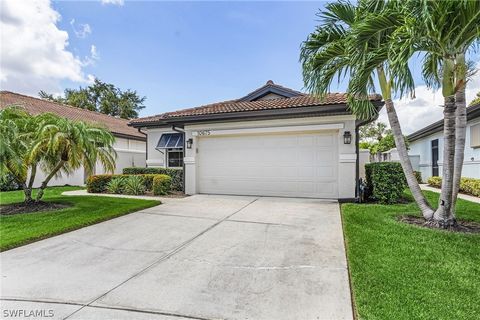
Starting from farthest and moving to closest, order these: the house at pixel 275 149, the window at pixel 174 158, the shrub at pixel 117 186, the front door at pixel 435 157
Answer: the front door at pixel 435 157 → the window at pixel 174 158 → the shrub at pixel 117 186 → the house at pixel 275 149

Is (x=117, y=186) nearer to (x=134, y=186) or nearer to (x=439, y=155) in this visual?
A: (x=134, y=186)

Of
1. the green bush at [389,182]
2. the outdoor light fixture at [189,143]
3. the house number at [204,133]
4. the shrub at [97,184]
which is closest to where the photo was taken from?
the green bush at [389,182]

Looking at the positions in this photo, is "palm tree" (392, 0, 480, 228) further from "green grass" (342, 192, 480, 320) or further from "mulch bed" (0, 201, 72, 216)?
"mulch bed" (0, 201, 72, 216)

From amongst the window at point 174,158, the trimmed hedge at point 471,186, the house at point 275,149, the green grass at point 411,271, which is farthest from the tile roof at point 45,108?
the trimmed hedge at point 471,186

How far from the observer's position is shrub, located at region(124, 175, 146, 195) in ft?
39.0

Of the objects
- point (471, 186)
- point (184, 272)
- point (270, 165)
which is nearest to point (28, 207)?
point (184, 272)

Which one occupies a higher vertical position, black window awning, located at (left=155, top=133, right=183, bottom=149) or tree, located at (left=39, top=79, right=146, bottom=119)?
tree, located at (left=39, top=79, right=146, bottom=119)

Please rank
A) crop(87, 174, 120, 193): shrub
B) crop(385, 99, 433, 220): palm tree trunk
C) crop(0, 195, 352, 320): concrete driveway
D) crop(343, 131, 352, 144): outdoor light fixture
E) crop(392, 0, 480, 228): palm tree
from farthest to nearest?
1. crop(87, 174, 120, 193): shrub
2. crop(343, 131, 352, 144): outdoor light fixture
3. crop(385, 99, 433, 220): palm tree trunk
4. crop(392, 0, 480, 228): palm tree
5. crop(0, 195, 352, 320): concrete driveway

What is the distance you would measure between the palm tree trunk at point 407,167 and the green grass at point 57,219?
24.6ft

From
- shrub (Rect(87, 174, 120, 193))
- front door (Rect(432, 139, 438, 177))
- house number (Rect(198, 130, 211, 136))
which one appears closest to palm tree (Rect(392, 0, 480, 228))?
house number (Rect(198, 130, 211, 136))

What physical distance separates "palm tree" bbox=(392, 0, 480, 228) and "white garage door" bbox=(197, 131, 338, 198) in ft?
13.7

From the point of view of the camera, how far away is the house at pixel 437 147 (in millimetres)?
10664

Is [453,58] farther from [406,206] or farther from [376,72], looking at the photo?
[406,206]

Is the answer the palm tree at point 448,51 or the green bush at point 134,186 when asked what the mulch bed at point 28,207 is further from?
the palm tree at point 448,51
